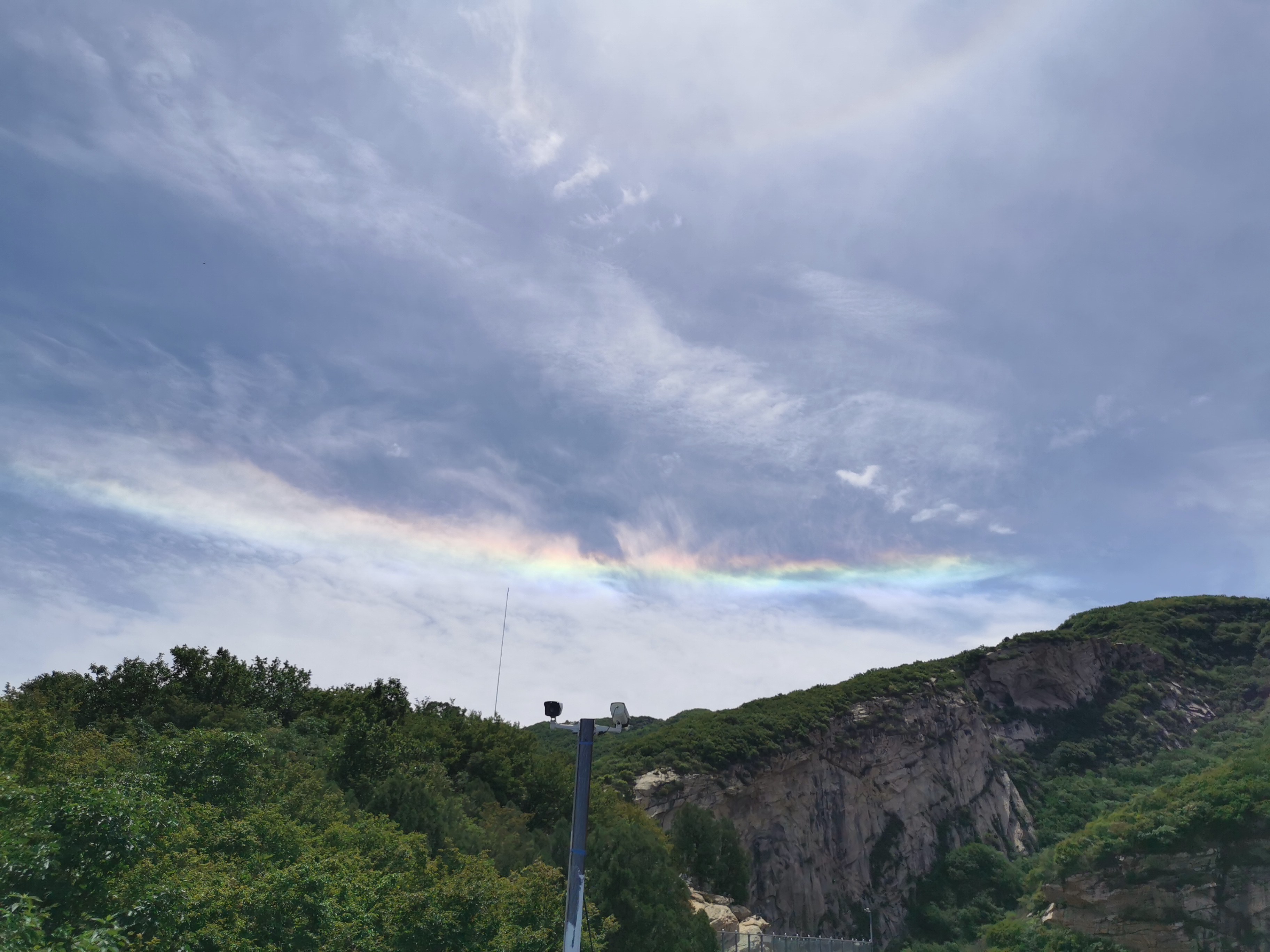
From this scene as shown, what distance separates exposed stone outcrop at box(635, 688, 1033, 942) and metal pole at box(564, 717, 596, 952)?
156 ft

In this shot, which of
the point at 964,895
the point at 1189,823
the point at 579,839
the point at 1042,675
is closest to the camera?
the point at 579,839

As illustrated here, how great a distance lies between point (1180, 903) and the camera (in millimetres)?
47812

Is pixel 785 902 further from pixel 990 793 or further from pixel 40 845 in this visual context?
pixel 40 845

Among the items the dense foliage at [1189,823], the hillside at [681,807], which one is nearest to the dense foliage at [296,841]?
the hillside at [681,807]

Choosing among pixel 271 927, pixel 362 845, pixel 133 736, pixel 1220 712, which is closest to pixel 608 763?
pixel 133 736

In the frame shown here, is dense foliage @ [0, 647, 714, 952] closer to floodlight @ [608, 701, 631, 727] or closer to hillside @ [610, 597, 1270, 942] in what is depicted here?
floodlight @ [608, 701, 631, 727]

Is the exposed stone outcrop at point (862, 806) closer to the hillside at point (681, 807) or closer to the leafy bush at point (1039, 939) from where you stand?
the hillside at point (681, 807)

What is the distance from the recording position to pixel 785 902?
6166cm

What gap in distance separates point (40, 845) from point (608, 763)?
5439 cm

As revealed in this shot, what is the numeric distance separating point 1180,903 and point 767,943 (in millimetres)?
34305

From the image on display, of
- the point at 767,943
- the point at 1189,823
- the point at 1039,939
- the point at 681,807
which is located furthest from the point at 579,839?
the point at 1189,823

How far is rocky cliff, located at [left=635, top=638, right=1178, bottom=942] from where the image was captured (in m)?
62.3

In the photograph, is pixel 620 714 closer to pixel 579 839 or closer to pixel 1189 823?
pixel 579 839

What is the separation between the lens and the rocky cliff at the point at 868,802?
62.3m
